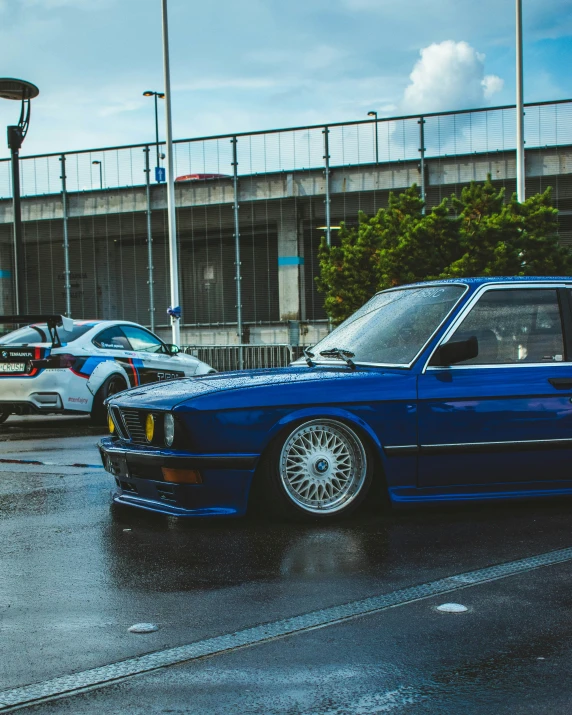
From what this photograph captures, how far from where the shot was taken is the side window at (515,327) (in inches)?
245

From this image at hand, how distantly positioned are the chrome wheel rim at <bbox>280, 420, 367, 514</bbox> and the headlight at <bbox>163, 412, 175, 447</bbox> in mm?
629

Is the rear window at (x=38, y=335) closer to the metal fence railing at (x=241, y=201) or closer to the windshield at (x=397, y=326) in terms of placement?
the windshield at (x=397, y=326)

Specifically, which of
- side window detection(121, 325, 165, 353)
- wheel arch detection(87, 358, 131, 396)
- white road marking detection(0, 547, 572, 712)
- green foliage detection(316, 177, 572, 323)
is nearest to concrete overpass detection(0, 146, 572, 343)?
green foliage detection(316, 177, 572, 323)

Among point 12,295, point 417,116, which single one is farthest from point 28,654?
point 12,295

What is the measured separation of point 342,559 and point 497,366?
181 cm

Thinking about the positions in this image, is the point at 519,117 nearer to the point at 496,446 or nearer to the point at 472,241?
the point at 472,241

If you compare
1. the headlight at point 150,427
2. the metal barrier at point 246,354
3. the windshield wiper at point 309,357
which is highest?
the windshield wiper at point 309,357

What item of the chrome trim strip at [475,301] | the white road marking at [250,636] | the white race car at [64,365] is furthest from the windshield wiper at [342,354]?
the white race car at [64,365]

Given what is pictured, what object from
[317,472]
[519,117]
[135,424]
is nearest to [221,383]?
[135,424]

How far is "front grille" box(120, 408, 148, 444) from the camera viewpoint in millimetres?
5961

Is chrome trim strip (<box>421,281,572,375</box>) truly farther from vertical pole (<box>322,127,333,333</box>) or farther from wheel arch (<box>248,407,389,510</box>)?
vertical pole (<box>322,127,333,333</box>)

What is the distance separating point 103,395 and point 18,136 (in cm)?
776

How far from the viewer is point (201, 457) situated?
556 centimetres

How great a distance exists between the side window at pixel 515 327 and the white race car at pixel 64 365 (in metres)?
6.98
